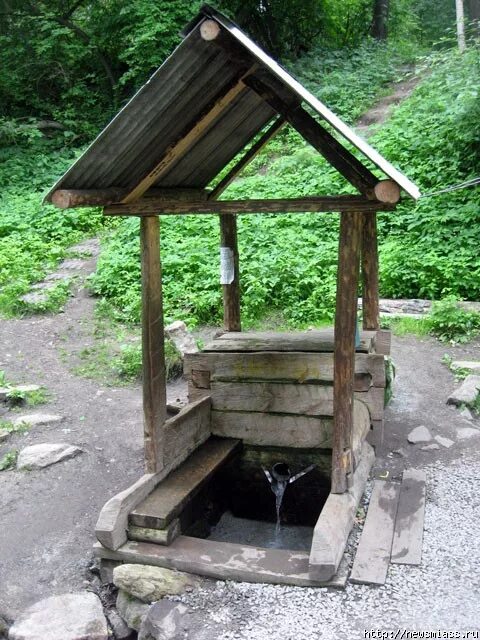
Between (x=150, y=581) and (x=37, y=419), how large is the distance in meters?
3.32

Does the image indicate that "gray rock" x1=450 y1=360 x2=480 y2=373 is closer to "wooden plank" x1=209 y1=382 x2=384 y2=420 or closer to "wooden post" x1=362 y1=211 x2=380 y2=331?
"wooden post" x1=362 y1=211 x2=380 y2=331

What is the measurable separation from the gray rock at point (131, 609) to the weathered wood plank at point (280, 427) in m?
1.87

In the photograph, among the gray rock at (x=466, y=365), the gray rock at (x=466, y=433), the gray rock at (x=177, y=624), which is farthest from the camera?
the gray rock at (x=466, y=365)

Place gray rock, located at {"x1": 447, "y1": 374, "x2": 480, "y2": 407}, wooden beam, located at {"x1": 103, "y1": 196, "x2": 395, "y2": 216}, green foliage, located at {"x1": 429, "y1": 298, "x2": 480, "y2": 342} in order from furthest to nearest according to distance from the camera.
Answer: green foliage, located at {"x1": 429, "y1": 298, "x2": 480, "y2": 342}
gray rock, located at {"x1": 447, "y1": 374, "x2": 480, "y2": 407}
wooden beam, located at {"x1": 103, "y1": 196, "x2": 395, "y2": 216}

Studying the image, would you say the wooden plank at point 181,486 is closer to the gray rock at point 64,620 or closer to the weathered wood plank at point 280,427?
the weathered wood plank at point 280,427

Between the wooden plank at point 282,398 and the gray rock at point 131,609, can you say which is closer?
the gray rock at point 131,609

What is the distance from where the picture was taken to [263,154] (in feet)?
48.6

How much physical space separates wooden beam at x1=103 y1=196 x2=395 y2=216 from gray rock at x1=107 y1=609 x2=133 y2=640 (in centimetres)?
257

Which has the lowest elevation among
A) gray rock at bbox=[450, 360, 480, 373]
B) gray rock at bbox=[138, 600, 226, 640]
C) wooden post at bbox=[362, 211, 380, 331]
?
gray rock at bbox=[138, 600, 226, 640]

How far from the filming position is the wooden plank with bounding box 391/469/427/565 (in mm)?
3863

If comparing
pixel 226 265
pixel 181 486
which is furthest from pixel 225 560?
pixel 226 265

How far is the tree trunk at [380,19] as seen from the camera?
2184 centimetres

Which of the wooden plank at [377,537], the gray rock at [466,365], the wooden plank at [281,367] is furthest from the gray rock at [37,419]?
the gray rock at [466,365]

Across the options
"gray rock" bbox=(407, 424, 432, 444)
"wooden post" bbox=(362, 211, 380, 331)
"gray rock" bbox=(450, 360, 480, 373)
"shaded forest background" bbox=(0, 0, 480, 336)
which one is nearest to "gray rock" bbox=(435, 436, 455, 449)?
"gray rock" bbox=(407, 424, 432, 444)
